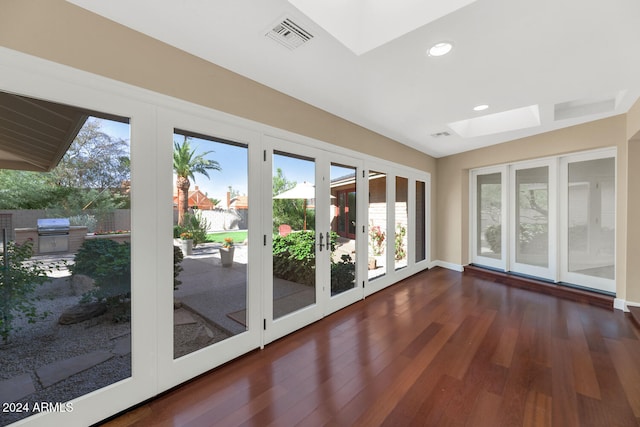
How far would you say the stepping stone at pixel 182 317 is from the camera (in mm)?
1966

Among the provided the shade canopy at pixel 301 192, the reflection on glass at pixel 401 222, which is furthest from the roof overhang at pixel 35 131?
the reflection on glass at pixel 401 222

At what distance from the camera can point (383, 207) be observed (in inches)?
166

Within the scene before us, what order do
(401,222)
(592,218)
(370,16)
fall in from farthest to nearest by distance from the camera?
(401,222), (592,218), (370,16)

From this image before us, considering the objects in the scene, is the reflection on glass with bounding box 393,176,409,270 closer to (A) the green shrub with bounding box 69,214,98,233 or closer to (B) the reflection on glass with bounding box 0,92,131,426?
(B) the reflection on glass with bounding box 0,92,131,426

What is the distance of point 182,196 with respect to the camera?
204 cm

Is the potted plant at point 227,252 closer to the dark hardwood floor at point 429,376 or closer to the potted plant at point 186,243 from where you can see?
the potted plant at point 186,243

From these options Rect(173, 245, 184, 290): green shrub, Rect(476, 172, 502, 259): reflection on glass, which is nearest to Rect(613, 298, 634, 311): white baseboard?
Rect(476, 172, 502, 259): reflection on glass

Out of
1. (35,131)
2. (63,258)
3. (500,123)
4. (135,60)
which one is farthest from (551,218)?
(35,131)

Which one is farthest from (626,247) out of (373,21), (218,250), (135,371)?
(135,371)

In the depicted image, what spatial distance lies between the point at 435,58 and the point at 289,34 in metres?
1.23

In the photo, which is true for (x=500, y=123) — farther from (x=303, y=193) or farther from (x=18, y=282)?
(x=18, y=282)

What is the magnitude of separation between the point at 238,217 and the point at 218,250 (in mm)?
354

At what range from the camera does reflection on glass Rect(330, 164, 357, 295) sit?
3.37 metres

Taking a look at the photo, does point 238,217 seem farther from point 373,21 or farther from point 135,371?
point 373,21
